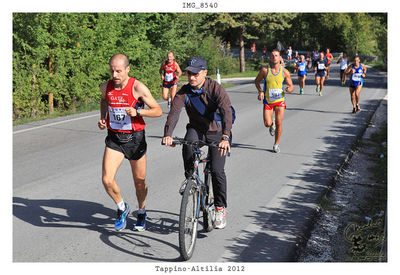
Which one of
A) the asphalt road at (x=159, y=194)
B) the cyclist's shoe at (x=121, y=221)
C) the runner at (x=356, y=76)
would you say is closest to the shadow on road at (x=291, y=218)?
the asphalt road at (x=159, y=194)

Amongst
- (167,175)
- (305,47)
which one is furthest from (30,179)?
(305,47)

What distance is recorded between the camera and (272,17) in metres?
39.5

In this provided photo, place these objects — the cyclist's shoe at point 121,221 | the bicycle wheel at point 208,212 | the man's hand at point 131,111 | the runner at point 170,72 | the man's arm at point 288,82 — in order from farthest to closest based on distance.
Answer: the runner at point 170,72
the man's arm at point 288,82
the cyclist's shoe at point 121,221
the bicycle wheel at point 208,212
the man's hand at point 131,111

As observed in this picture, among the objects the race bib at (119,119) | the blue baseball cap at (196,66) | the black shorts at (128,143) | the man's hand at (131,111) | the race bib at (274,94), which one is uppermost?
the blue baseball cap at (196,66)

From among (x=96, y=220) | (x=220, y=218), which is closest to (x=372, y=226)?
(x=220, y=218)

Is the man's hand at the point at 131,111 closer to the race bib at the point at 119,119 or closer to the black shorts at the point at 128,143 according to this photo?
the race bib at the point at 119,119

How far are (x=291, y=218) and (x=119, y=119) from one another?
8.05 ft

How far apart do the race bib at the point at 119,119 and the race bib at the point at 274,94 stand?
4.97 metres

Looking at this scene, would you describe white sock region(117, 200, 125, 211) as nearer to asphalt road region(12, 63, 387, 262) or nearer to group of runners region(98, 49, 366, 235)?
group of runners region(98, 49, 366, 235)

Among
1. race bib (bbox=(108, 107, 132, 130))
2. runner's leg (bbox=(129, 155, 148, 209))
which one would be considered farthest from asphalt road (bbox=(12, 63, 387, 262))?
race bib (bbox=(108, 107, 132, 130))

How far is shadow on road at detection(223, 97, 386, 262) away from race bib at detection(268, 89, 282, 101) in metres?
1.33

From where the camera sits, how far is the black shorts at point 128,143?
5355 mm

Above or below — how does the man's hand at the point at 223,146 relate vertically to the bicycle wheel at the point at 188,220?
above

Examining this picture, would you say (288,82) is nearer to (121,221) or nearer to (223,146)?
(223,146)
